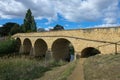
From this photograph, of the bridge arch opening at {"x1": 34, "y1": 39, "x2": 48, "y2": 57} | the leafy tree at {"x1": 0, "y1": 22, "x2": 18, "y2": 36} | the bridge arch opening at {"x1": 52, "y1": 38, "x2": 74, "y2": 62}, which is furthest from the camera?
the leafy tree at {"x1": 0, "y1": 22, "x2": 18, "y2": 36}

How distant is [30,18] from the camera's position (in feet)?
184

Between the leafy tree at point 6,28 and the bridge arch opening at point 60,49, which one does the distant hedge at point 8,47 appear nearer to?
the bridge arch opening at point 60,49

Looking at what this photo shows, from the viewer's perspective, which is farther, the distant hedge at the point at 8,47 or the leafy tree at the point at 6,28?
the leafy tree at the point at 6,28

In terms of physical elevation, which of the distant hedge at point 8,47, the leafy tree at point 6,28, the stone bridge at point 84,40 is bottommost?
the distant hedge at point 8,47

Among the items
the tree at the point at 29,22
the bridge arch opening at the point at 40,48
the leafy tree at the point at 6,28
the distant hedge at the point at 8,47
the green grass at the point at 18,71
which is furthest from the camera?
Result: the leafy tree at the point at 6,28

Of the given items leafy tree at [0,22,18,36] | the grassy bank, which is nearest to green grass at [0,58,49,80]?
the grassy bank

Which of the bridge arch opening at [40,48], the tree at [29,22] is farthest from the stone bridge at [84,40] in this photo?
the tree at [29,22]

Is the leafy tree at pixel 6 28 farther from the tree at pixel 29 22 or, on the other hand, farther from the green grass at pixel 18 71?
the green grass at pixel 18 71

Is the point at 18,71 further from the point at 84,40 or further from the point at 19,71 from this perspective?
the point at 84,40

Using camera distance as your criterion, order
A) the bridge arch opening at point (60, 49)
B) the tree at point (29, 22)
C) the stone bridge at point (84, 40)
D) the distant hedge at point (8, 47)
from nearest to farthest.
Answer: the stone bridge at point (84, 40) < the bridge arch opening at point (60, 49) < the distant hedge at point (8, 47) < the tree at point (29, 22)

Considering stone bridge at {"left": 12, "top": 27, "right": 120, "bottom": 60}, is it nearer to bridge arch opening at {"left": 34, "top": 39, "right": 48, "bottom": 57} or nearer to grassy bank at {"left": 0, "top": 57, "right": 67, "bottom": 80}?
bridge arch opening at {"left": 34, "top": 39, "right": 48, "bottom": 57}

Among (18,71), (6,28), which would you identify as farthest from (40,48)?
(6,28)

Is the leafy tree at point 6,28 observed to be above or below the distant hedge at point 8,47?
above

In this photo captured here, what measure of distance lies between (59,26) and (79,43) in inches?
2253
